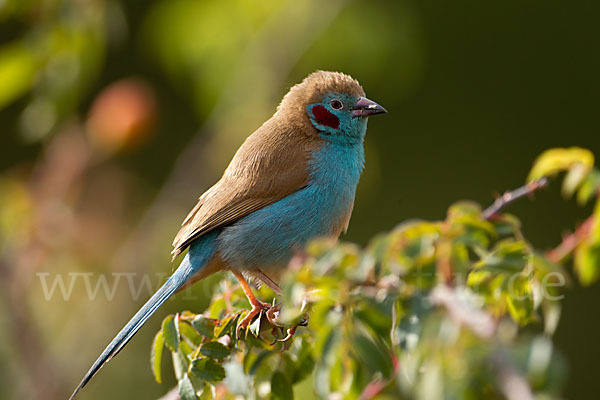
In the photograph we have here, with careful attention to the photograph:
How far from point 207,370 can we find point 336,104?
2.01m

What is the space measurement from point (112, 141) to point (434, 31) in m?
5.55

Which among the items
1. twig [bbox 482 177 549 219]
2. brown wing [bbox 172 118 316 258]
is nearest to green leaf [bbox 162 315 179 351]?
twig [bbox 482 177 549 219]

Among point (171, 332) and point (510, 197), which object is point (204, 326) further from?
point (510, 197)

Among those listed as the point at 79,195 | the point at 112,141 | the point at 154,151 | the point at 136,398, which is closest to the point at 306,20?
the point at 112,141

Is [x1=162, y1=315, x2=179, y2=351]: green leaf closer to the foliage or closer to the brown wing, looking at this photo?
the foliage

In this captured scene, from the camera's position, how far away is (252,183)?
12.3 ft

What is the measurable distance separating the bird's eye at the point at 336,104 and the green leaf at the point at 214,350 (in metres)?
1.89

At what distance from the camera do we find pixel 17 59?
12.5 feet

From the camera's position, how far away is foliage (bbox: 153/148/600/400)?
4.89 feet

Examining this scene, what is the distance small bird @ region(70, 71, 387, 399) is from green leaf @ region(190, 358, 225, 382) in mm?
1008

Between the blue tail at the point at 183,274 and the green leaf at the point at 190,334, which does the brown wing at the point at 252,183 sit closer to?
the blue tail at the point at 183,274

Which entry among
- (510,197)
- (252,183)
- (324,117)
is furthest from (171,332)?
(324,117)

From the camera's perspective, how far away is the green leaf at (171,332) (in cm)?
245

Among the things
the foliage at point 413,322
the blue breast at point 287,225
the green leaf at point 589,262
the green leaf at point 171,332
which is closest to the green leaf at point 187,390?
the foliage at point 413,322
